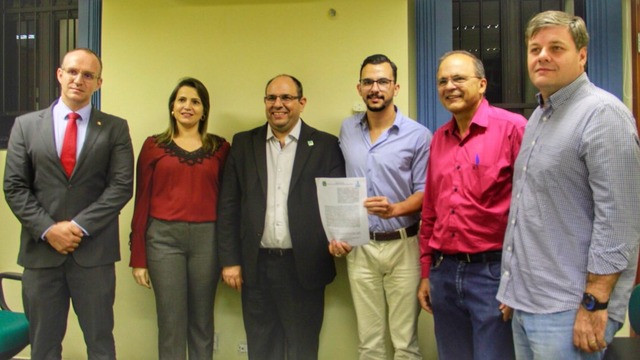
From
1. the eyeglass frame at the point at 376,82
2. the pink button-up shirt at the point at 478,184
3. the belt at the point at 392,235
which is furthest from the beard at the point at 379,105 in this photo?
the belt at the point at 392,235

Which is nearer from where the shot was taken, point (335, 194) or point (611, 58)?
point (335, 194)

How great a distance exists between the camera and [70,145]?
223 cm

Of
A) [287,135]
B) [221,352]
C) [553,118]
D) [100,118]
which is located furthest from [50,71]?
[553,118]

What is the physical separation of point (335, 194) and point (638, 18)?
7.27ft

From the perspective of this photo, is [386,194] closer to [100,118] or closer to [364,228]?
[364,228]

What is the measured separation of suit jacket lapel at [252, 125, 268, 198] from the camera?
2.52m

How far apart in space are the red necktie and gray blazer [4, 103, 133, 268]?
3 cm

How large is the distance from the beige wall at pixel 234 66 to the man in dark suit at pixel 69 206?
0.74 m

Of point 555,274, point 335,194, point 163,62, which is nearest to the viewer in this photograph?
point 555,274

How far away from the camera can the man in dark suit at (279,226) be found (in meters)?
2.47

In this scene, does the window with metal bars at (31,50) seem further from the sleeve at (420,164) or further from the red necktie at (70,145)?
the sleeve at (420,164)

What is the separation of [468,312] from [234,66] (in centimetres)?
204

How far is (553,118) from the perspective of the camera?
5.06 feet

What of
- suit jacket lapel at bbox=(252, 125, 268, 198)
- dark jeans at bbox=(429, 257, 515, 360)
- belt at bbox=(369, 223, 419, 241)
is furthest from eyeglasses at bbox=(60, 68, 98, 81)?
dark jeans at bbox=(429, 257, 515, 360)
